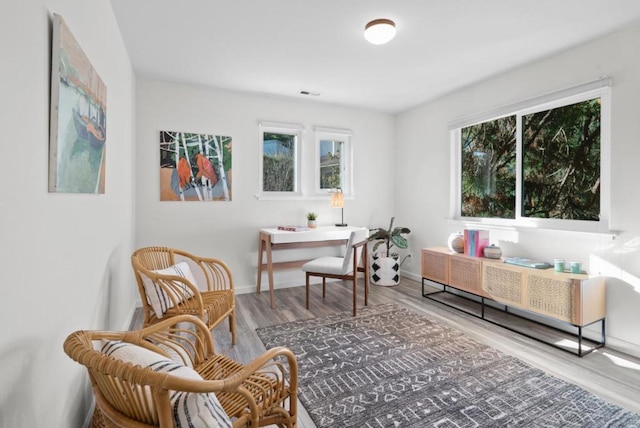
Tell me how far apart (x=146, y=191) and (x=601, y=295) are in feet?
14.4

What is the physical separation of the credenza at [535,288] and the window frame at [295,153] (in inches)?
80.2

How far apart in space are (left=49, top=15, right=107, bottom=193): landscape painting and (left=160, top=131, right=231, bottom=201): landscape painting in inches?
74.5

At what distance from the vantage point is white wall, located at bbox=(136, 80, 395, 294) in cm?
364

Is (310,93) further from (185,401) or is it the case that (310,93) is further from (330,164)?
(185,401)

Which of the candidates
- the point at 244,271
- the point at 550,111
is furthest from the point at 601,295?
the point at 244,271

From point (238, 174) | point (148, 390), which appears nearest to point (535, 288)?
point (148, 390)

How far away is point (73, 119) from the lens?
1383 millimetres

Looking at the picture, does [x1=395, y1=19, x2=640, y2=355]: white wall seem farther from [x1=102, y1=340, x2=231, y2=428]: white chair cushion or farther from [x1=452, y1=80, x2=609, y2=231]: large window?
[x1=102, y1=340, x2=231, y2=428]: white chair cushion

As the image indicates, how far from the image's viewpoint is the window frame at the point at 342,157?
4526mm

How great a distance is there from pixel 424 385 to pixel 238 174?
300 cm

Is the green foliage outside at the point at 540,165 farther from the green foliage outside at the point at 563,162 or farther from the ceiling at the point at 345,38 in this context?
the ceiling at the point at 345,38

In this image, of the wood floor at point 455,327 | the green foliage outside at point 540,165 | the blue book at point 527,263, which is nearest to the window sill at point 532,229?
the green foliage outside at point 540,165

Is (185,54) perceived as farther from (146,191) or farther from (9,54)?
(9,54)

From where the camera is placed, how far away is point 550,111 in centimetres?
314
